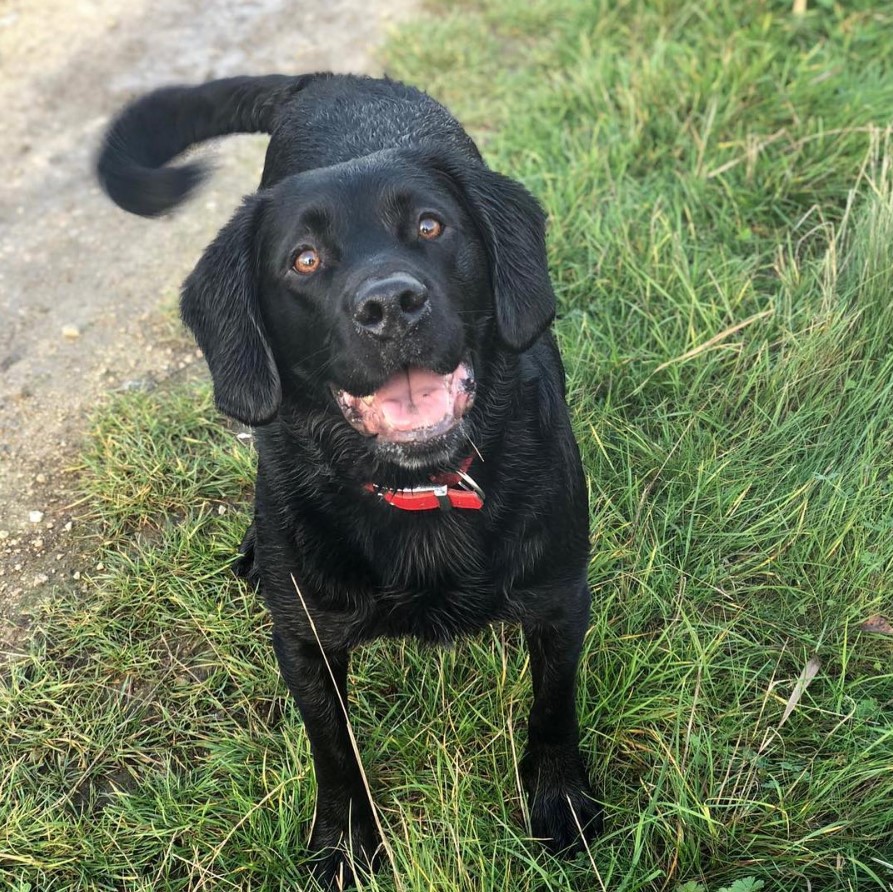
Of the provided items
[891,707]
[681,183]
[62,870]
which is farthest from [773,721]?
[681,183]

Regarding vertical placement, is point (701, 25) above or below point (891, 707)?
above

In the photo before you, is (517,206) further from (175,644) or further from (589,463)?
(175,644)

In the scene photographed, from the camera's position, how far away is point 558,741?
235cm

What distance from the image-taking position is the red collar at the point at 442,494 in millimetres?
2145

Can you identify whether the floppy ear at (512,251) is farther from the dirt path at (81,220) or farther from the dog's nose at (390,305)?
the dirt path at (81,220)

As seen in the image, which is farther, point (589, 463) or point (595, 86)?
point (595, 86)

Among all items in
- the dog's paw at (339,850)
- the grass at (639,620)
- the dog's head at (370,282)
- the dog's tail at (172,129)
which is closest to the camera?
the dog's head at (370,282)

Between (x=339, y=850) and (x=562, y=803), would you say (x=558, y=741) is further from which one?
(x=339, y=850)

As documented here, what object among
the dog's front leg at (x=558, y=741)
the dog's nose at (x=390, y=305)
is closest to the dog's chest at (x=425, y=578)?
the dog's front leg at (x=558, y=741)

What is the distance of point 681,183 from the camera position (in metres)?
3.85

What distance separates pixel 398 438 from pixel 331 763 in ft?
2.70

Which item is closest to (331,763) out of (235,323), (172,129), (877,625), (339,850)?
(339,850)

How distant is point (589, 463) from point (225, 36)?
3891 mm

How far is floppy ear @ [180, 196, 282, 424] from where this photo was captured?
211 cm
